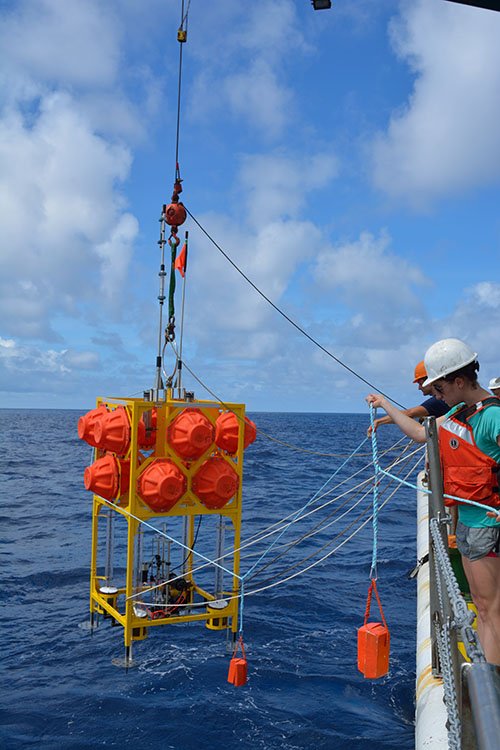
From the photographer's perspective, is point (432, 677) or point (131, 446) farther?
point (131, 446)

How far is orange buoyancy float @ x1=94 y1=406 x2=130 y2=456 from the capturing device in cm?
773

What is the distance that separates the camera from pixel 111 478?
8.23 meters

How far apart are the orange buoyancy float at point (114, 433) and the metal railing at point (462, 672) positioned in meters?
4.62

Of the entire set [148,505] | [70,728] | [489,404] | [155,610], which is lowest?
[70,728]

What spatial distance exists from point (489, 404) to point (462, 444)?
32cm

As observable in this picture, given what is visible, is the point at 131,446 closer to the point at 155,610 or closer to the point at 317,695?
the point at 155,610

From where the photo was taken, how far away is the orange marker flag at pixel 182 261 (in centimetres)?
850

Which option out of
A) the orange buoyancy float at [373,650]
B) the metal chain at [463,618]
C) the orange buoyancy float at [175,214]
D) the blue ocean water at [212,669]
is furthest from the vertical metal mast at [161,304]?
the metal chain at [463,618]

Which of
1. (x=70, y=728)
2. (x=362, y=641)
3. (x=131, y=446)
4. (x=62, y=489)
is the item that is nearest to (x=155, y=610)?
(x=70, y=728)

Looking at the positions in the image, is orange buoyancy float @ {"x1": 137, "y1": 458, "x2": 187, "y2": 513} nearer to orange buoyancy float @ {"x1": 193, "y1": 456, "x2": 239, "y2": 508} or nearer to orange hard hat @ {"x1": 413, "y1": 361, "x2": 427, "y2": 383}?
orange buoyancy float @ {"x1": 193, "y1": 456, "x2": 239, "y2": 508}

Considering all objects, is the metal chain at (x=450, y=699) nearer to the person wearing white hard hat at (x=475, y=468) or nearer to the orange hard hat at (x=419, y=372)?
the person wearing white hard hat at (x=475, y=468)

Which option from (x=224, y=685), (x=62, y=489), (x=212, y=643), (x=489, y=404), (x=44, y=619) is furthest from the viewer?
(x=62, y=489)

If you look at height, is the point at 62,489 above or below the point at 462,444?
below

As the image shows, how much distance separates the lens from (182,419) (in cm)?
784
